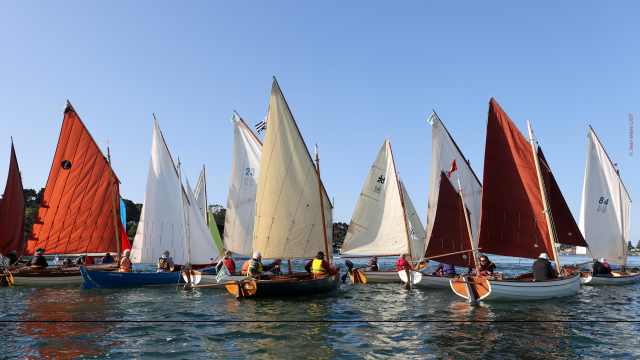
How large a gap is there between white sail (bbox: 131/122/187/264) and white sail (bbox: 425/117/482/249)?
17129 mm

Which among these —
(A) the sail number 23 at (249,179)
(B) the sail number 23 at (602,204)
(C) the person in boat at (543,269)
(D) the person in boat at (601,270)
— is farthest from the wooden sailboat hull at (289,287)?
(B) the sail number 23 at (602,204)

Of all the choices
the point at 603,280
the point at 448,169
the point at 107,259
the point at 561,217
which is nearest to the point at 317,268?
the point at 561,217

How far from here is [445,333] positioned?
1367 centimetres

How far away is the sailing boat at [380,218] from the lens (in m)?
31.1

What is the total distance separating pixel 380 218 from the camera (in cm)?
3159

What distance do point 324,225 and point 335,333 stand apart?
11383mm

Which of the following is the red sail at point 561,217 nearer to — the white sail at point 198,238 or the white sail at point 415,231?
the white sail at point 415,231

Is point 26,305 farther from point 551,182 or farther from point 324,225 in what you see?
point 551,182

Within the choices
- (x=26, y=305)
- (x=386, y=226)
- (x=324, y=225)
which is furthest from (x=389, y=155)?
(x=26, y=305)

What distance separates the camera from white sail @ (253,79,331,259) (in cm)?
2381

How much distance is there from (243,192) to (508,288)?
2061cm

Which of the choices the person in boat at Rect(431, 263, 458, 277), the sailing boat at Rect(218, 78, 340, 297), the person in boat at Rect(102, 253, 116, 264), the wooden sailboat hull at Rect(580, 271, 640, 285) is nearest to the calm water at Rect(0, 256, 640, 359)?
the sailing boat at Rect(218, 78, 340, 297)

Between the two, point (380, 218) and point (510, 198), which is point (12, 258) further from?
point (510, 198)

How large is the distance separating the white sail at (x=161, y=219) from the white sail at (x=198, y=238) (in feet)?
2.83
